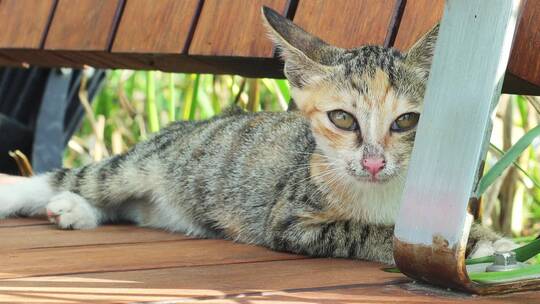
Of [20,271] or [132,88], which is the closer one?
[20,271]

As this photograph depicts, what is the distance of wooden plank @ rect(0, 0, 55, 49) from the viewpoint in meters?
3.30

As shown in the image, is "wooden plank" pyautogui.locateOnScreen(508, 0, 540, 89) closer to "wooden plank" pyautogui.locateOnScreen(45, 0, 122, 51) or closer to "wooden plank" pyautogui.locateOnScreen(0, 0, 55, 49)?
"wooden plank" pyautogui.locateOnScreen(45, 0, 122, 51)

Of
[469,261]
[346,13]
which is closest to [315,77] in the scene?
[346,13]

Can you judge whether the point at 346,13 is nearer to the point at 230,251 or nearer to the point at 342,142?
the point at 342,142

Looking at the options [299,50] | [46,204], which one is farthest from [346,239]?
[46,204]

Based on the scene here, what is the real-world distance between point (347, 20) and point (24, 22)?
4.36 feet

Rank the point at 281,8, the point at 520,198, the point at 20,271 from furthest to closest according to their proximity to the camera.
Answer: the point at 520,198
the point at 281,8
the point at 20,271

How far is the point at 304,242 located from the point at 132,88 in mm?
3248

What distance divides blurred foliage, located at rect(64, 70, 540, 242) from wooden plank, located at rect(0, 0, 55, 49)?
639 millimetres

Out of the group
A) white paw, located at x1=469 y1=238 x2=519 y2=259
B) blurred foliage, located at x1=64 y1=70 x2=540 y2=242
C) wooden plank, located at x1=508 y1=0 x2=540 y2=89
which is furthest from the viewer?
blurred foliage, located at x1=64 y1=70 x2=540 y2=242

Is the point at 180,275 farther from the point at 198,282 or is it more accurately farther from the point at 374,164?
the point at 374,164

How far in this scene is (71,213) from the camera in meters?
Answer: 2.92

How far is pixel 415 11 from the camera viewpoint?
95.0 inches

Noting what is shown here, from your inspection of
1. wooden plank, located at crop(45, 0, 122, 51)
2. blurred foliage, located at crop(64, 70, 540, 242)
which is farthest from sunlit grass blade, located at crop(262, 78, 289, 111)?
wooden plank, located at crop(45, 0, 122, 51)
